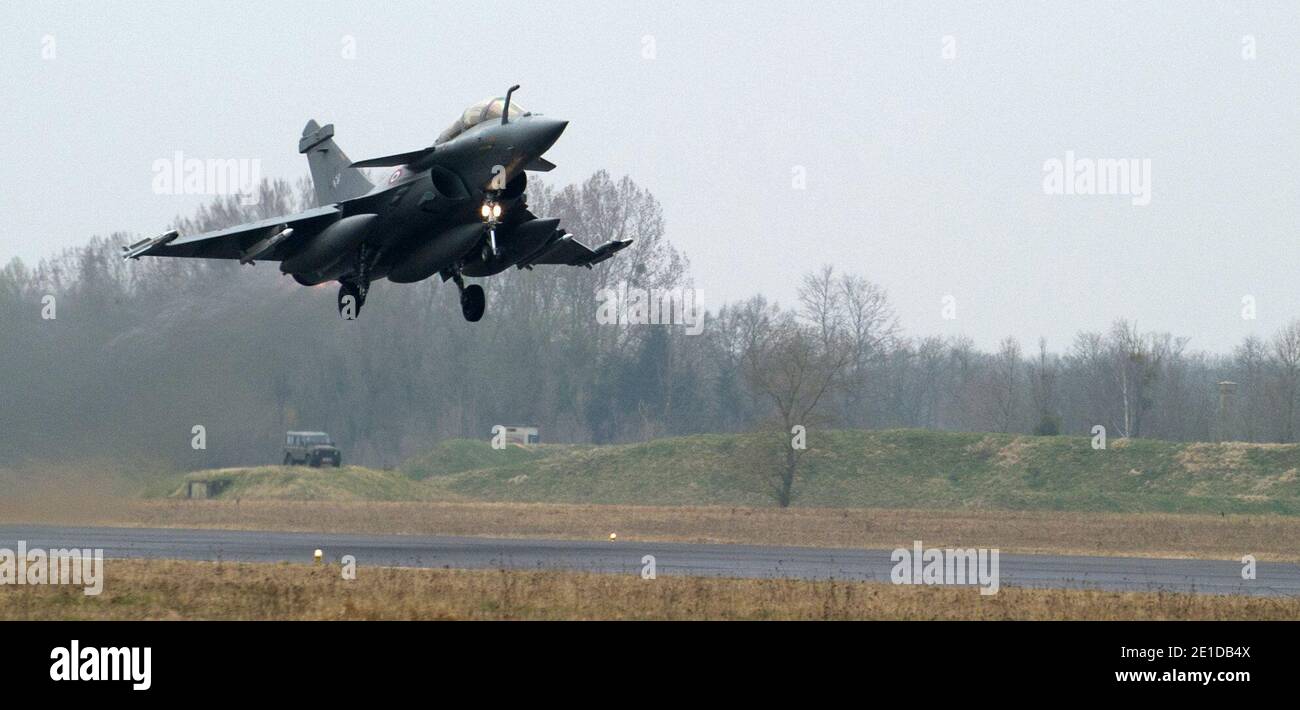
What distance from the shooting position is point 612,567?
71.8ft

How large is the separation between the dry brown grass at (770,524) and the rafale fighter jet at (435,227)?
8809mm

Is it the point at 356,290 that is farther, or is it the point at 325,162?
the point at 325,162

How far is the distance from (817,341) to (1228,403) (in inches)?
1067

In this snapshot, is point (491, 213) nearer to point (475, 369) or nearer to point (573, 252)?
point (573, 252)

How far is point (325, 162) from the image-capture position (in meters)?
30.3

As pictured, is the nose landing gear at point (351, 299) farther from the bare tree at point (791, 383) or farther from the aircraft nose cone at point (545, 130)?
the bare tree at point (791, 383)

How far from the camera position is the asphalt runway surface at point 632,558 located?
21141mm

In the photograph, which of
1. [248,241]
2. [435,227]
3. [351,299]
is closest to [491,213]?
[435,227]

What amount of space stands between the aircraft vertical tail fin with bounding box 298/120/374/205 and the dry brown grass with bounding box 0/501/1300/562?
28.2ft

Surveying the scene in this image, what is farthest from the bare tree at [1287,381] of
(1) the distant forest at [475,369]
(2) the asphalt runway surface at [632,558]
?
(2) the asphalt runway surface at [632,558]

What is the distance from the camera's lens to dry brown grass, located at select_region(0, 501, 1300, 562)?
31.4m

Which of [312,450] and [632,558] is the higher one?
[312,450]

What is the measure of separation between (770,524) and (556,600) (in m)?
20.5
